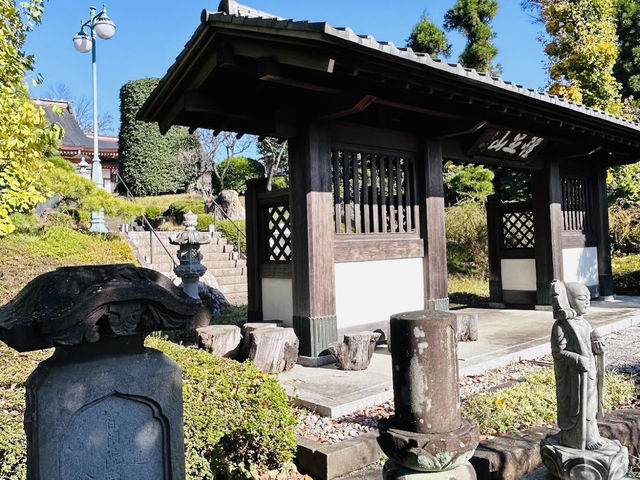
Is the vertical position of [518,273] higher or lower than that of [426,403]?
higher

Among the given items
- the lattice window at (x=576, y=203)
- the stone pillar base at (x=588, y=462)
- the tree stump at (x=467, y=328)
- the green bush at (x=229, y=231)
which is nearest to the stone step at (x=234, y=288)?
the green bush at (x=229, y=231)

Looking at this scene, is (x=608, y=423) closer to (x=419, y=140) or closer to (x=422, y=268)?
(x=422, y=268)

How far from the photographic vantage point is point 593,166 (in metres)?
11.3

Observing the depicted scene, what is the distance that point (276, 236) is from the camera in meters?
7.36

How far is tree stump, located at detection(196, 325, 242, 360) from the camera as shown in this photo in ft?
18.8

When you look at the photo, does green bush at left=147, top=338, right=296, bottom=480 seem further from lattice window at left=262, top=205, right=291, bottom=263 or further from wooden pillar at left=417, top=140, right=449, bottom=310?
wooden pillar at left=417, top=140, right=449, bottom=310

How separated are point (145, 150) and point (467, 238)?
19.6m

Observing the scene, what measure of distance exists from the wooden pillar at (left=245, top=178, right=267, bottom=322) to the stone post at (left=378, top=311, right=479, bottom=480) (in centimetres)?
504

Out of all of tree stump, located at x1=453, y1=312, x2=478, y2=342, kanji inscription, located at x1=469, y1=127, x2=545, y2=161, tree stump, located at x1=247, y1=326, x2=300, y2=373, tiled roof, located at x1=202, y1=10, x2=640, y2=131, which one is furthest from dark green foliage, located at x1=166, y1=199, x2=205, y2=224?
tiled roof, located at x1=202, y1=10, x2=640, y2=131

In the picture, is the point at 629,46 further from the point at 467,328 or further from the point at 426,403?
the point at 426,403

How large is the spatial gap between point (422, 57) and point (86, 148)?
2601cm

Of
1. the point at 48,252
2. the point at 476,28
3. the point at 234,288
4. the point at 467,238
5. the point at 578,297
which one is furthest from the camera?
the point at 476,28

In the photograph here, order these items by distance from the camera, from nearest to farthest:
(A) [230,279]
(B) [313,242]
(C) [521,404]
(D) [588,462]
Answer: (D) [588,462] < (C) [521,404] < (B) [313,242] < (A) [230,279]

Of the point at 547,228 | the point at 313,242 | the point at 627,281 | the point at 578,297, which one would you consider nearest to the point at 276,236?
the point at 313,242
